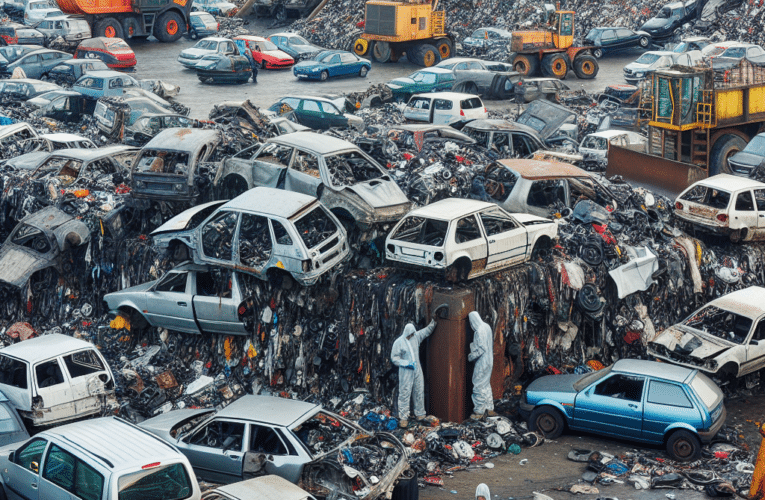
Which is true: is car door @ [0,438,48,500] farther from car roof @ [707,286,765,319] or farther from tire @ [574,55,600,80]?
tire @ [574,55,600,80]

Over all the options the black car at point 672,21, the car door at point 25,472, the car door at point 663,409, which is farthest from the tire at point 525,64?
the car door at point 25,472

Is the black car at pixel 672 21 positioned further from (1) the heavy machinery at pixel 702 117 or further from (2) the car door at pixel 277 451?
(2) the car door at pixel 277 451

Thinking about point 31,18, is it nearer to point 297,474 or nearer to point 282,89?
point 282,89

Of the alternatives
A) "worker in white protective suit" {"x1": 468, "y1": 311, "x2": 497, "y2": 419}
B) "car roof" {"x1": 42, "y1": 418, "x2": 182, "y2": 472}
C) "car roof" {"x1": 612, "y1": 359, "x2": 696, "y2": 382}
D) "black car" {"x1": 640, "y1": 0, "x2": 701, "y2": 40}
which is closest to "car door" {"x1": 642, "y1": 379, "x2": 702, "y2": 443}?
"car roof" {"x1": 612, "y1": 359, "x2": 696, "y2": 382}

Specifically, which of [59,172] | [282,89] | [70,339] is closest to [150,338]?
[70,339]

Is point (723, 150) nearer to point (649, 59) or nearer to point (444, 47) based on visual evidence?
point (649, 59)
